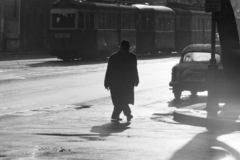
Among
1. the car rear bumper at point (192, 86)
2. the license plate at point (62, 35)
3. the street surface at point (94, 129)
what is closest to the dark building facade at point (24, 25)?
the license plate at point (62, 35)

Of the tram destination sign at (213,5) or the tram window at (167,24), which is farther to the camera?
the tram window at (167,24)

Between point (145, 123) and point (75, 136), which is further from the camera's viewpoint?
point (145, 123)

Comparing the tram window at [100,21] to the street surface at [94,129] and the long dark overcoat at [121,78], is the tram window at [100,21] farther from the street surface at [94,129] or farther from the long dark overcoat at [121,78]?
the long dark overcoat at [121,78]

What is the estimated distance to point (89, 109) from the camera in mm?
17156

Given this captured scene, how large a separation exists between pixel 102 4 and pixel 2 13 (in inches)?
653

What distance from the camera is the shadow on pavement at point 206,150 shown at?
9.91 metres

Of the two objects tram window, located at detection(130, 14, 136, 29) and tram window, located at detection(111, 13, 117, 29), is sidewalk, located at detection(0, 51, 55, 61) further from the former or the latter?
tram window, located at detection(130, 14, 136, 29)

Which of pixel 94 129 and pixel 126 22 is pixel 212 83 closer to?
pixel 94 129

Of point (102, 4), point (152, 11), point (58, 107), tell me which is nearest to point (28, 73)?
point (58, 107)

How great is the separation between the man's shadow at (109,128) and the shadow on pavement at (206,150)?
1503 millimetres

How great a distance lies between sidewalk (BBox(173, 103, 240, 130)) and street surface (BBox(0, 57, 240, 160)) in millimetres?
281

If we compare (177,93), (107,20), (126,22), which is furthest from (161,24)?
(177,93)

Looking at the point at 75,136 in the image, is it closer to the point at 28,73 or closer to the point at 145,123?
the point at 145,123

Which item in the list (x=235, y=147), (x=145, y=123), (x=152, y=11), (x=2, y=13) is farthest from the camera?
(x=2, y=13)
